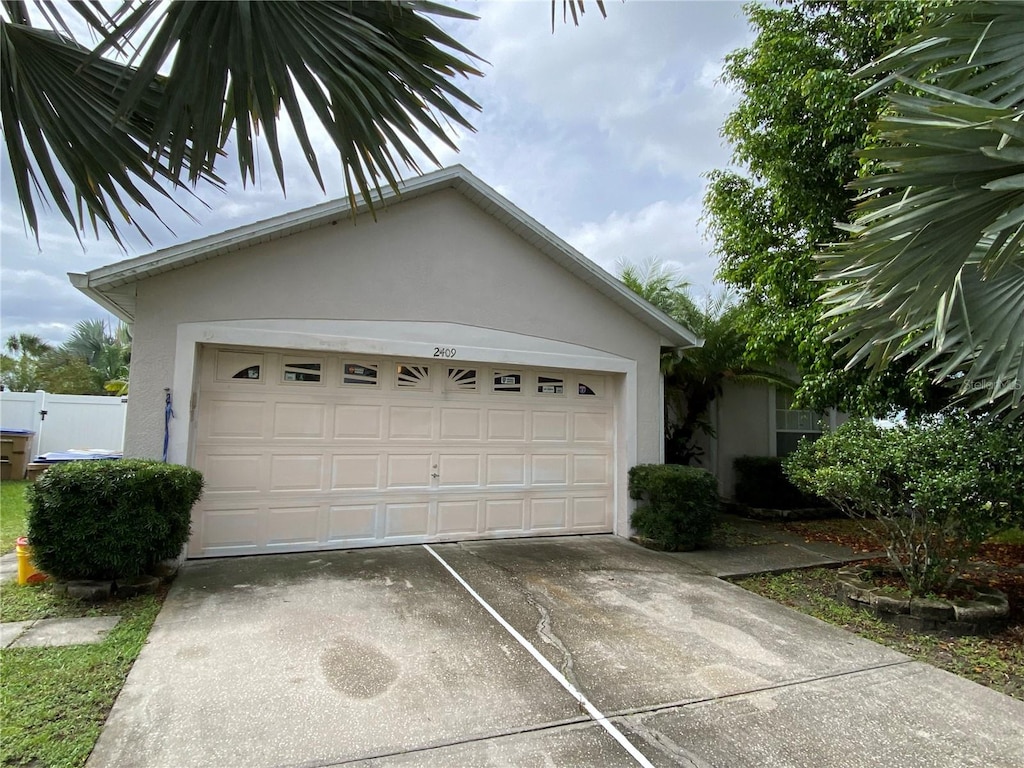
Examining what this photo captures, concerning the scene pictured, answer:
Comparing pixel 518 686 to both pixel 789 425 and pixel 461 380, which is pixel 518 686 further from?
pixel 789 425

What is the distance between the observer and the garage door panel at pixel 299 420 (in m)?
6.81

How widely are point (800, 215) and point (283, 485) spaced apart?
7.70m

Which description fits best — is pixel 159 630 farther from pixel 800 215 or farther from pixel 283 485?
pixel 800 215

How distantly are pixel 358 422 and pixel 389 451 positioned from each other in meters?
0.55

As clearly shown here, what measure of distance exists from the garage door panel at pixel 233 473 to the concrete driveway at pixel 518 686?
1.04m

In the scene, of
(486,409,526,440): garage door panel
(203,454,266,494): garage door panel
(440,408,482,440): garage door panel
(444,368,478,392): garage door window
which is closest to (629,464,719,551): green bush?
(486,409,526,440): garage door panel

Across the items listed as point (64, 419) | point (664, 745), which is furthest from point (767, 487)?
point (64, 419)

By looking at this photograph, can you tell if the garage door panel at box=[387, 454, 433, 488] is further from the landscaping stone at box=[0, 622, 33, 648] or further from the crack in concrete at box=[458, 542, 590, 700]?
the landscaping stone at box=[0, 622, 33, 648]

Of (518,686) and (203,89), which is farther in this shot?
(518,686)

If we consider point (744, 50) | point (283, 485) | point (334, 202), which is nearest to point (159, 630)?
point (283, 485)

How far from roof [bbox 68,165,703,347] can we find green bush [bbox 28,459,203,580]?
79.0 inches

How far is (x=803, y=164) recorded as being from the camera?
24.1 feet

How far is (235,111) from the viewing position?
2.89 m

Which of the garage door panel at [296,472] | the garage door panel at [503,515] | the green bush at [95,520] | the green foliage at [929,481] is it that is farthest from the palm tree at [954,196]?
the green bush at [95,520]
